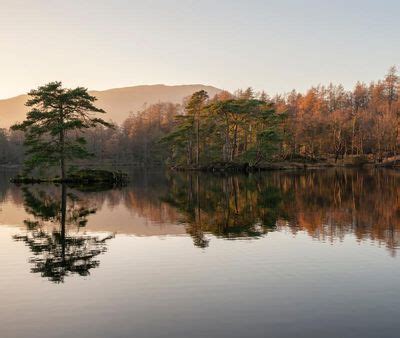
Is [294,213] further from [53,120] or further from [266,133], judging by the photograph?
[266,133]

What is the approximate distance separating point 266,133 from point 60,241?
208ft

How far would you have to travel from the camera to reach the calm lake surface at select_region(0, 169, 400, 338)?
32.6 ft

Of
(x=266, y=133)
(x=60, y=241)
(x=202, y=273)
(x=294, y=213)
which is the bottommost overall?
(x=202, y=273)

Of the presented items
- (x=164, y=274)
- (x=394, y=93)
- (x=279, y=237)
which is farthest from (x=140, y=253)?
(x=394, y=93)

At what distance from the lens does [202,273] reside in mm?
14172

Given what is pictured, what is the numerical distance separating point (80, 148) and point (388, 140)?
7628 cm

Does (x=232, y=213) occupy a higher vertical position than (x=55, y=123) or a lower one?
lower

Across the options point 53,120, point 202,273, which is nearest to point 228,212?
point 202,273

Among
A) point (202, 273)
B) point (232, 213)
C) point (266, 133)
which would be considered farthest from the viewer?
point (266, 133)

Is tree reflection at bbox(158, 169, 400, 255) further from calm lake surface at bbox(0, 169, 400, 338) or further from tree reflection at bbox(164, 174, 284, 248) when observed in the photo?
calm lake surface at bbox(0, 169, 400, 338)

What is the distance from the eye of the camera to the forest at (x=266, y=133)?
3364 inches

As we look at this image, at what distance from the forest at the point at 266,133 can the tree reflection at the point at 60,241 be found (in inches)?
2171

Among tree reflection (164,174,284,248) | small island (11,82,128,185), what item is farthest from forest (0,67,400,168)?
tree reflection (164,174,284,248)

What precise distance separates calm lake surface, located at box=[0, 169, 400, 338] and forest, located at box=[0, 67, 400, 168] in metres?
58.0
